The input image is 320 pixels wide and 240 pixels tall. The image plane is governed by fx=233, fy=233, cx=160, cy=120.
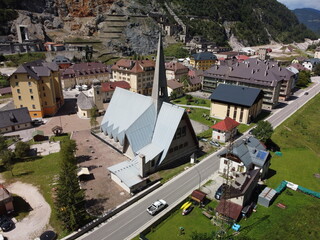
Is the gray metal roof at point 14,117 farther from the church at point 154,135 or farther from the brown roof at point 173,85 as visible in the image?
the brown roof at point 173,85

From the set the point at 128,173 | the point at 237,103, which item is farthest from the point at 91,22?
the point at 128,173

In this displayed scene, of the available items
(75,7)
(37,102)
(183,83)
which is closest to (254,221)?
(37,102)

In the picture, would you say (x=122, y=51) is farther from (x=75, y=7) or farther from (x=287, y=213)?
(x=287, y=213)

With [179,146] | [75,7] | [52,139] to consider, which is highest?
[75,7]

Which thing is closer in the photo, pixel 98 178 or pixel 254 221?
pixel 254 221

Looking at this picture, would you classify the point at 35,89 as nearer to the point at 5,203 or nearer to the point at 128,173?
the point at 5,203

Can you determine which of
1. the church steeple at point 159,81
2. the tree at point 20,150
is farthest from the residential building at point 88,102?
the church steeple at point 159,81
